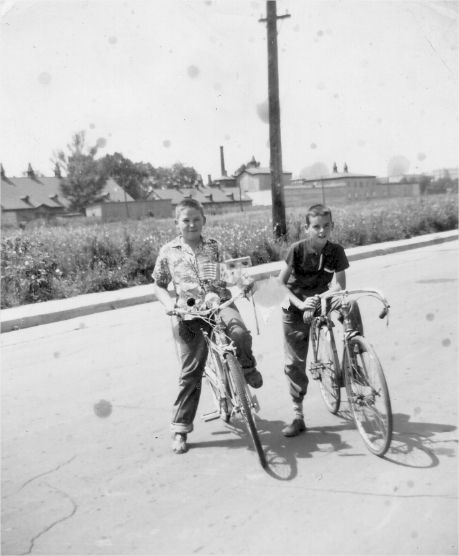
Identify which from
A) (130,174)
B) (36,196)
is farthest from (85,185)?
(130,174)

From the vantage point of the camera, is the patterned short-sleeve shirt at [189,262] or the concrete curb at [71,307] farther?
the concrete curb at [71,307]

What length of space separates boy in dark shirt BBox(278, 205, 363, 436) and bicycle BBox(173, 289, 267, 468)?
1.38 ft

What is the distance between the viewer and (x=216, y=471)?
400 cm

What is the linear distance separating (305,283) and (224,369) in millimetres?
868

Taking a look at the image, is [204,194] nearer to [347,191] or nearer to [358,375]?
[347,191]

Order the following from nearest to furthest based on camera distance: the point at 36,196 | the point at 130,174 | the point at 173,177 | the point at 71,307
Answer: the point at 71,307, the point at 36,196, the point at 130,174, the point at 173,177

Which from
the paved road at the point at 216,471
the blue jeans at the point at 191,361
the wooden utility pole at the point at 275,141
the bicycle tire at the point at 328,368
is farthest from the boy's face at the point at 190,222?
the wooden utility pole at the point at 275,141

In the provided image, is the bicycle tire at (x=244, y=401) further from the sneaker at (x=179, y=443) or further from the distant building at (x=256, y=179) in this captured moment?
the distant building at (x=256, y=179)

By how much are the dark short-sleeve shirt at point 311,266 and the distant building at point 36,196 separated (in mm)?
72209

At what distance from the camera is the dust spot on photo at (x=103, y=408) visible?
5.29 m

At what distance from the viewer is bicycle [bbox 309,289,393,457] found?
13.0 feet

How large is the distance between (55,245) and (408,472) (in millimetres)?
11729

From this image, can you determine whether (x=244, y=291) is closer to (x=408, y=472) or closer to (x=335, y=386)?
(x=335, y=386)

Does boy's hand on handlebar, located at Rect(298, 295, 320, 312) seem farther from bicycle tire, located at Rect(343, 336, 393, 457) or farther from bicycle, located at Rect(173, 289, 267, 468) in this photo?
bicycle, located at Rect(173, 289, 267, 468)
